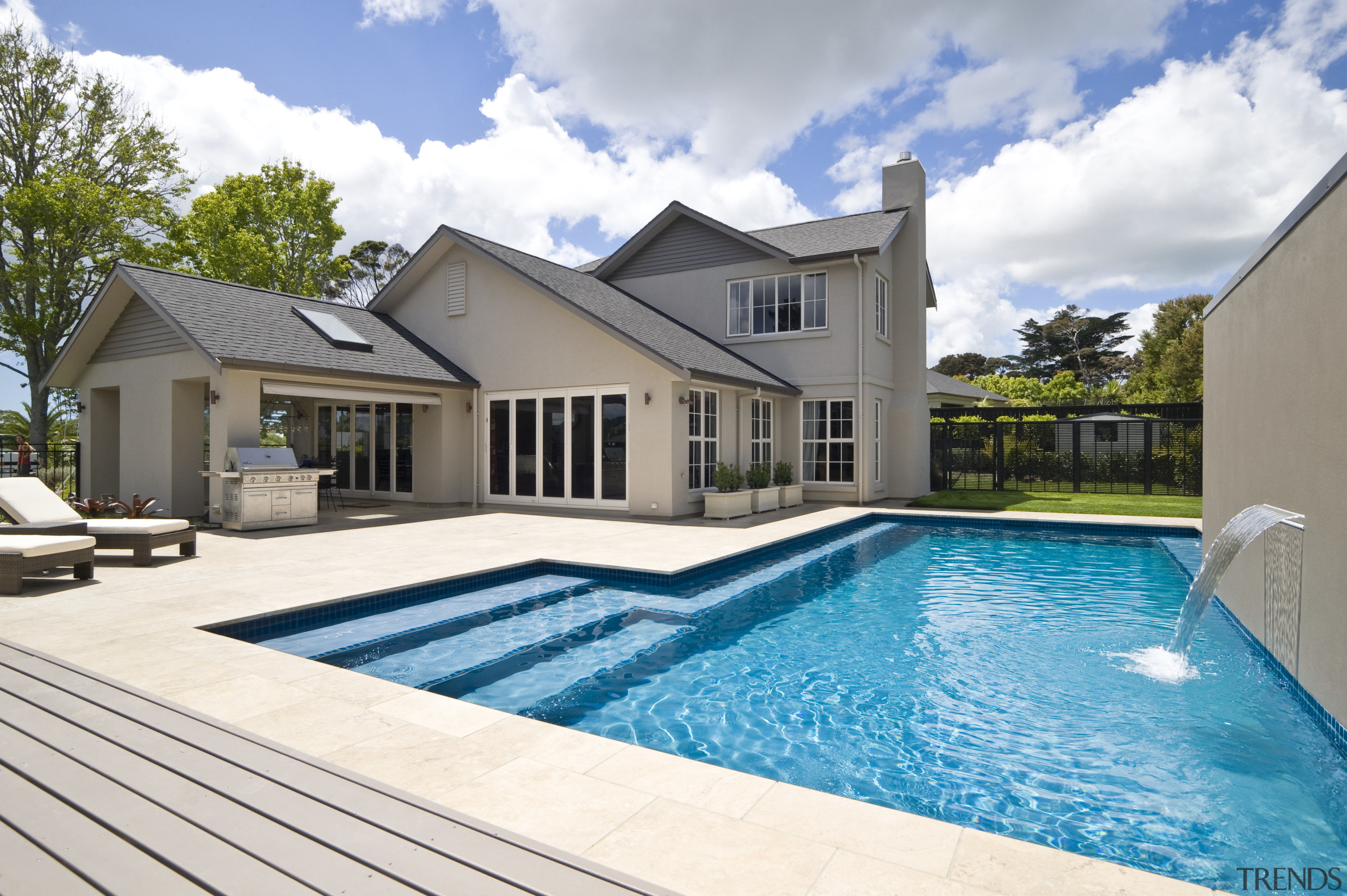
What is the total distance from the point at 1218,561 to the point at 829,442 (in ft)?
34.0

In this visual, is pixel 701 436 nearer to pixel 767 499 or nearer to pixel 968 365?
pixel 767 499

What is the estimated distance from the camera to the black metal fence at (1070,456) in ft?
60.7

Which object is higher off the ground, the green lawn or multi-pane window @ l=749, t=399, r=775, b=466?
multi-pane window @ l=749, t=399, r=775, b=466

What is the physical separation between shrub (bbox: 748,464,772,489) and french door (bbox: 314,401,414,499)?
8.10m

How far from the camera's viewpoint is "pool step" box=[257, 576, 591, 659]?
5.93 m

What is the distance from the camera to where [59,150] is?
23281 mm

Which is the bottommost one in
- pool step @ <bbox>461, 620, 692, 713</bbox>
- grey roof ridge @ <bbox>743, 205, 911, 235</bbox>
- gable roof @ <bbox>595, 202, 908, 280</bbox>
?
pool step @ <bbox>461, 620, 692, 713</bbox>

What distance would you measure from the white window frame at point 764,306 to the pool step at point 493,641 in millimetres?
11092

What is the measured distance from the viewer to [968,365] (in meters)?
65.3

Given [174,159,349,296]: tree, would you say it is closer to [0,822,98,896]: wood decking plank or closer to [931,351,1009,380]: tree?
[0,822,98,896]: wood decking plank

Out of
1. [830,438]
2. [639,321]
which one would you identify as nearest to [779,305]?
[830,438]

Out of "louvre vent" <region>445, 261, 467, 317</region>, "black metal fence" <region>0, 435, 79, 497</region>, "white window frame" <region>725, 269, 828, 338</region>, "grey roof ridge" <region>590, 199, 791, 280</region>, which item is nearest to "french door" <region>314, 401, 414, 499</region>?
"louvre vent" <region>445, 261, 467, 317</region>

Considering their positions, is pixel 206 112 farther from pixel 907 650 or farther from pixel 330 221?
pixel 907 650

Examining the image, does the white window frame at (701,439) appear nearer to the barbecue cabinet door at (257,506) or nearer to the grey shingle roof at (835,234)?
the grey shingle roof at (835,234)
